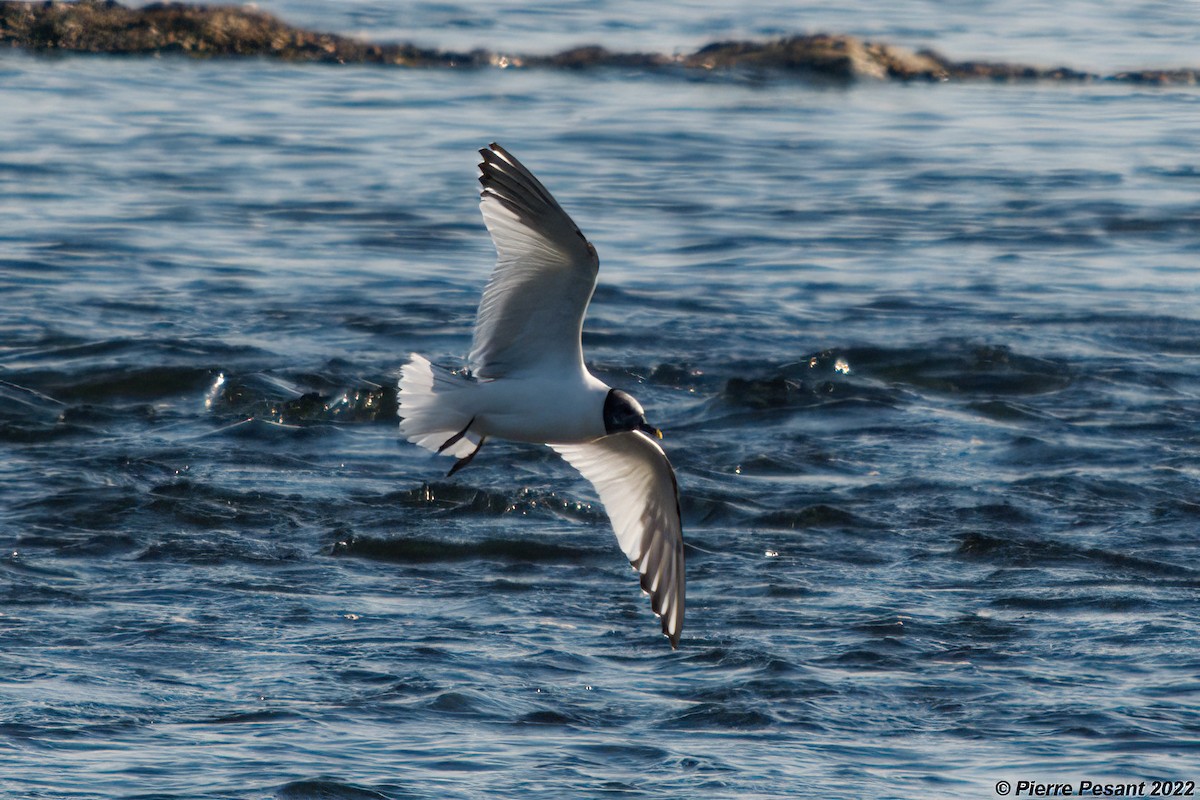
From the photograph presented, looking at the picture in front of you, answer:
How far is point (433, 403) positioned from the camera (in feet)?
19.4

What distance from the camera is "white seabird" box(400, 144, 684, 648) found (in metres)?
5.54

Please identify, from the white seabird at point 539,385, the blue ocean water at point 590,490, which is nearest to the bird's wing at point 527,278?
the white seabird at point 539,385

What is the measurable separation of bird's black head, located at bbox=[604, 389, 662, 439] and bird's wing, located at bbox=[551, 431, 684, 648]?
0.35m

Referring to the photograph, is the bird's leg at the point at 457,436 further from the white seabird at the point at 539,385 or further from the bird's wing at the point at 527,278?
the bird's wing at the point at 527,278

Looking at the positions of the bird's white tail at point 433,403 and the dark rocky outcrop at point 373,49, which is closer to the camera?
the bird's white tail at point 433,403

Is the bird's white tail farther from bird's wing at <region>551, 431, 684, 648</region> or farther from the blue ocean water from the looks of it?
the blue ocean water

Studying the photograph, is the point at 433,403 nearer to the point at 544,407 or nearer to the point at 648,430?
the point at 544,407

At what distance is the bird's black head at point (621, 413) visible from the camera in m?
5.70

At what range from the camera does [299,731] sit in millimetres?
5770

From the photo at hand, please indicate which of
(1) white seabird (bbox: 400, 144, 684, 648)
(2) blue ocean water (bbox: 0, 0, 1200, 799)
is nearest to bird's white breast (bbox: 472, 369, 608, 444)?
(1) white seabird (bbox: 400, 144, 684, 648)

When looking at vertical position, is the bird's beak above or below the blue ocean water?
above

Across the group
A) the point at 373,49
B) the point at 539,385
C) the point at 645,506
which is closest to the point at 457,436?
the point at 539,385

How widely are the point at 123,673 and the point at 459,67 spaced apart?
15792mm

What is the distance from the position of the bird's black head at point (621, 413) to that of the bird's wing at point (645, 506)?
348 millimetres
